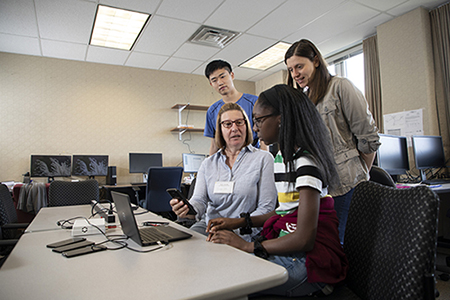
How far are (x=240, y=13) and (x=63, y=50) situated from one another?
2.85 m

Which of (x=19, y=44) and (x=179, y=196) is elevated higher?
(x=19, y=44)

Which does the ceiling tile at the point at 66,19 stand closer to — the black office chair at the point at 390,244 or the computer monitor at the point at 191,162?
the computer monitor at the point at 191,162

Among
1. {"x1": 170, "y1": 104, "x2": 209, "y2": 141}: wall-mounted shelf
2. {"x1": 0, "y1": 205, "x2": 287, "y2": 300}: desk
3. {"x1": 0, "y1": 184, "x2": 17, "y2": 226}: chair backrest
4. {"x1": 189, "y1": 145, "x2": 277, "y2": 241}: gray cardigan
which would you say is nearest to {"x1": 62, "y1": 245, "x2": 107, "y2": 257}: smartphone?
{"x1": 0, "y1": 205, "x2": 287, "y2": 300}: desk

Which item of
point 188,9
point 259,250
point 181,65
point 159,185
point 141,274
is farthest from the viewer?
point 181,65

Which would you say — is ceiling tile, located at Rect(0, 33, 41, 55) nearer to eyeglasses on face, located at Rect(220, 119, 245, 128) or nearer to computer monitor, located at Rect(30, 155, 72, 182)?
computer monitor, located at Rect(30, 155, 72, 182)

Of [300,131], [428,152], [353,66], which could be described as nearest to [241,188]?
[300,131]

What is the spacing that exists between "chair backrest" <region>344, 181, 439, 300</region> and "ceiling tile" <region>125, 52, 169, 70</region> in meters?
4.48

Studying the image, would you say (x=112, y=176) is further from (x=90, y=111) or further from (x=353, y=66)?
(x=353, y=66)

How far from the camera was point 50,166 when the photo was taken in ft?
14.1

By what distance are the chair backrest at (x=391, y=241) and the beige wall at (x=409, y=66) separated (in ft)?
10.5

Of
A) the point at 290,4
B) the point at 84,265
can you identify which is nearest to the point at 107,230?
the point at 84,265

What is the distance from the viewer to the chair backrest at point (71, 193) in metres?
2.58

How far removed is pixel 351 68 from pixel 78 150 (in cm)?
479

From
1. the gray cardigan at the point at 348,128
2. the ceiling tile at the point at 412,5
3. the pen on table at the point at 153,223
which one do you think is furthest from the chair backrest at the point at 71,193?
the ceiling tile at the point at 412,5
